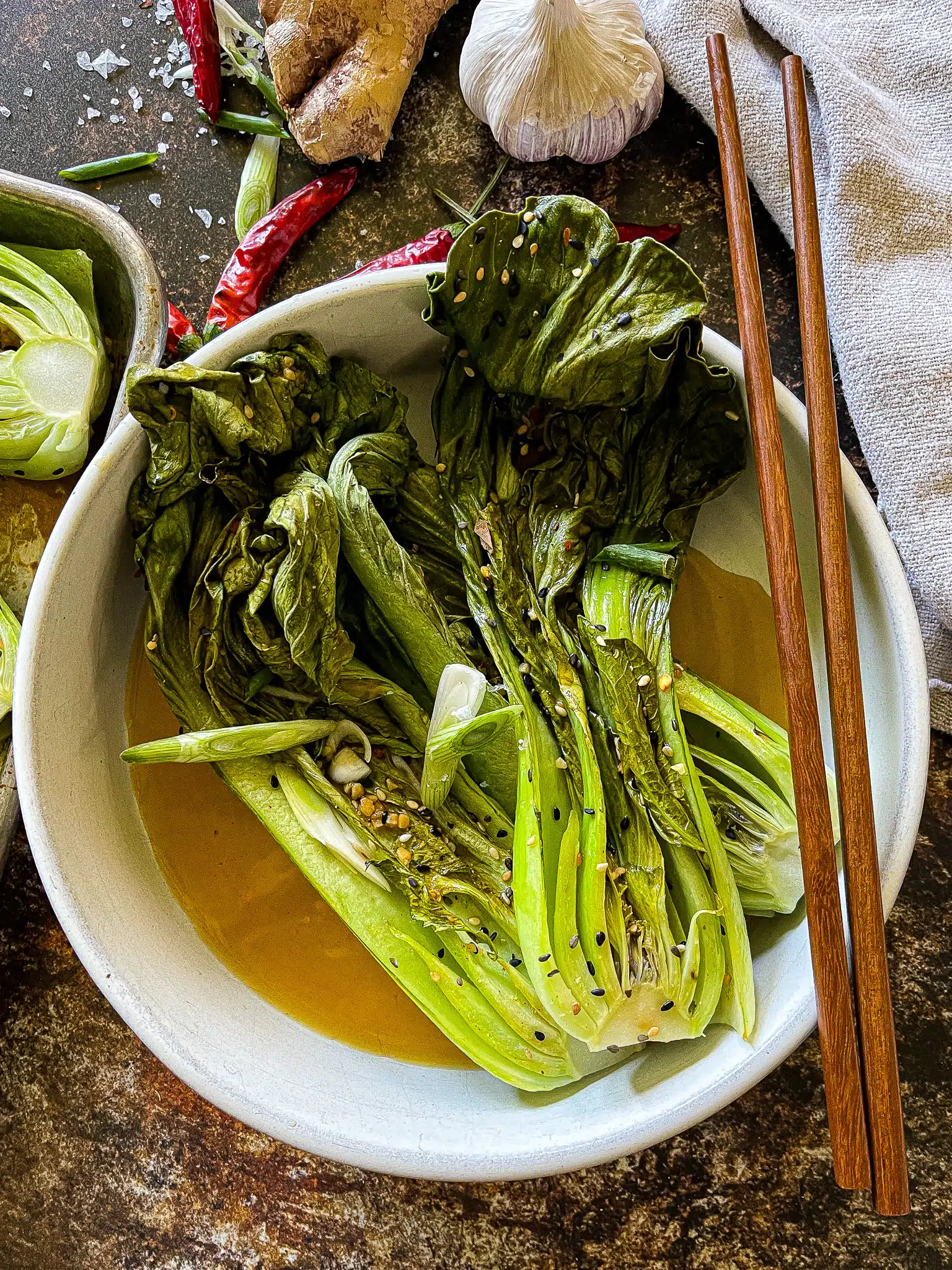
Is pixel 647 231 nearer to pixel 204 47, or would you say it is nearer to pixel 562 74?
pixel 562 74

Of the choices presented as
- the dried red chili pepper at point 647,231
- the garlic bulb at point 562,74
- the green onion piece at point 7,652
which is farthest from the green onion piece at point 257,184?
the green onion piece at point 7,652

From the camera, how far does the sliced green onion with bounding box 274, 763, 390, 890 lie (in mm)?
1744

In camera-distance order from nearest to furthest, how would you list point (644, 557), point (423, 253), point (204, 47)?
1. point (644, 557)
2. point (423, 253)
3. point (204, 47)

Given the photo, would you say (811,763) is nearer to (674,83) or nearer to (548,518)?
(548,518)

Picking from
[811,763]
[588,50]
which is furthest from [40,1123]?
[588,50]

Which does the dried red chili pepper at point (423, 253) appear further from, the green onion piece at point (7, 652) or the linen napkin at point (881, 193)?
the green onion piece at point (7, 652)

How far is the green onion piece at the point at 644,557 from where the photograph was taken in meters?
1.74

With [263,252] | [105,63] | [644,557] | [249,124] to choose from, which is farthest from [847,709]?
[105,63]

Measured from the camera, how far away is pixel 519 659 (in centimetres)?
177

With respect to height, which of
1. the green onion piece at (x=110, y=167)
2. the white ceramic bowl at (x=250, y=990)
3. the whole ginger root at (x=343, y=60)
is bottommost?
the white ceramic bowl at (x=250, y=990)

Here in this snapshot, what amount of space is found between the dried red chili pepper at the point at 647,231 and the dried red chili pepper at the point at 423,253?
385mm

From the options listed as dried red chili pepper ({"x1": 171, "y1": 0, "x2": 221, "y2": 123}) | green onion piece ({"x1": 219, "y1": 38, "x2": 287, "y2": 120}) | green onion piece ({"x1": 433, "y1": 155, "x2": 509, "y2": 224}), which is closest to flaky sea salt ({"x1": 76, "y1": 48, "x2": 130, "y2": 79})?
dried red chili pepper ({"x1": 171, "y1": 0, "x2": 221, "y2": 123})

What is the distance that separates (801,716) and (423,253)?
4.29ft

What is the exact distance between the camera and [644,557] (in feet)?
5.72
